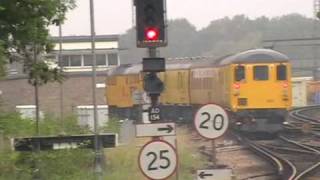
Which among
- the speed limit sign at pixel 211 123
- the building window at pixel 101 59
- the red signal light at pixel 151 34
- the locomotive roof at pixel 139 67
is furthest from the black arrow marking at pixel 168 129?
the building window at pixel 101 59

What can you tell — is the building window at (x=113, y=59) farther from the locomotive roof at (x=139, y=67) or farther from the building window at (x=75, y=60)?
the locomotive roof at (x=139, y=67)

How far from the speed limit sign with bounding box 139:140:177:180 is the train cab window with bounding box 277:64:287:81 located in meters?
18.8

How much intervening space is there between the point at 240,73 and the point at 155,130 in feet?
58.4

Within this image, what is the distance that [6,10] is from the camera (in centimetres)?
1184

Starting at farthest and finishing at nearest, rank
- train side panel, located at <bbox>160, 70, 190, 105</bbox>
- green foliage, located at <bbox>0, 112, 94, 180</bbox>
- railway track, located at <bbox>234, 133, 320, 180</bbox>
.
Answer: train side panel, located at <bbox>160, 70, 190, 105</bbox>, railway track, located at <bbox>234, 133, 320, 180</bbox>, green foliage, located at <bbox>0, 112, 94, 180</bbox>

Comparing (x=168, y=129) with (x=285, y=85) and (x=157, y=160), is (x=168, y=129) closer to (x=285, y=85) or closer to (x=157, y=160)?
(x=157, y=160)

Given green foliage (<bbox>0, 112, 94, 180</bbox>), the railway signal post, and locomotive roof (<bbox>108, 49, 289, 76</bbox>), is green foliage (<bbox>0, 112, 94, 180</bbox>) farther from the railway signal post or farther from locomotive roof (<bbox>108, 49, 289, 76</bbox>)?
locomotive roof (<bbox>108, 49, 289, 76</bbox>)

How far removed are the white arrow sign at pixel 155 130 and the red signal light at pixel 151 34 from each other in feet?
3.98

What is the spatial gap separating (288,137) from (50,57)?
16.9 meters

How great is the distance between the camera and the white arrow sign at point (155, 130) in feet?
34.8

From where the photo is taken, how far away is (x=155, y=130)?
10.8 meters

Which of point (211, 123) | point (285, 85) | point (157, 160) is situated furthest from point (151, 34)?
point (285, 85)

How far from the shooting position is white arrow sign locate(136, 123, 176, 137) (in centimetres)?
1061

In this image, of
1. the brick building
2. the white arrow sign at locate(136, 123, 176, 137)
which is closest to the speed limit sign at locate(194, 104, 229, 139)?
the white arrow sign at locate(136, 123, 176, 137)
